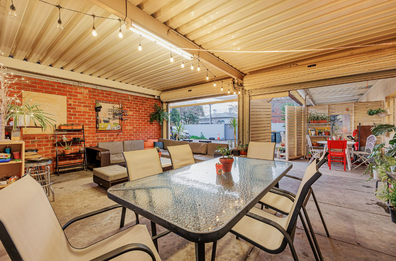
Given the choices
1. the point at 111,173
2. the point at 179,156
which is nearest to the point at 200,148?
the point at 111,173

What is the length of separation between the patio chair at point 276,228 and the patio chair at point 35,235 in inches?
25.8

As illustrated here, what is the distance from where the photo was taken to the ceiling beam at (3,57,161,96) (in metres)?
3.78

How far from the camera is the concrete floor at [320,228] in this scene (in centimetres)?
162

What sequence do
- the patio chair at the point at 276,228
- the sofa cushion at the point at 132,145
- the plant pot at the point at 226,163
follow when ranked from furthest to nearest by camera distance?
the sofa cushion at the point at 132,145, the plant pot at the point at 226,163, the patio chair at the point at 276,228

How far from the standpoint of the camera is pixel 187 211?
98cm

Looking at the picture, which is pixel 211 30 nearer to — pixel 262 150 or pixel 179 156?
pixel 179 156

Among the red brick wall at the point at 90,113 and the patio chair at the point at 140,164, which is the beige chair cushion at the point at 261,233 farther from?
the red brick wall at the point at 90,113

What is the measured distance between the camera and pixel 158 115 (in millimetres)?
6691

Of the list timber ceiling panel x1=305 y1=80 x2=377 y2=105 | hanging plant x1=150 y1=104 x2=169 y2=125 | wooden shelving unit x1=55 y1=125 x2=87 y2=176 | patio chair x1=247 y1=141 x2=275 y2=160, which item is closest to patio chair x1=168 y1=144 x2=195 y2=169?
patio chair x1=247 y1=141 x2=275 y2=160

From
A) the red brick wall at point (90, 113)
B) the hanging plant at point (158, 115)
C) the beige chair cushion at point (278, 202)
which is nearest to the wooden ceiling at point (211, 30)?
the red brick wall at point (90, 113)

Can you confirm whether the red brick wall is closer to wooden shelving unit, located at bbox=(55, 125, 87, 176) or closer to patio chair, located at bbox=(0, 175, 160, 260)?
wooden shelving unit, located at bbox=(55, 125, 87, 176)

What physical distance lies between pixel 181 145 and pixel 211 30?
A: 1.88 metres

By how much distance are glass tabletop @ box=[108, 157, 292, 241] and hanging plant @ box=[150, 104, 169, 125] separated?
5134 mm

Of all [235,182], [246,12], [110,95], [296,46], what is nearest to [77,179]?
[110,95]
